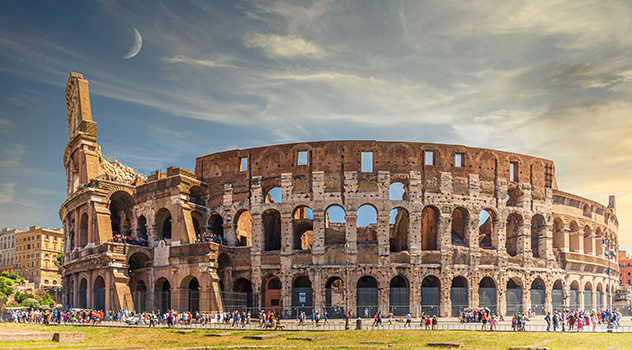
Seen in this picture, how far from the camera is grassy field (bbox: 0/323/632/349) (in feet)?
82.2

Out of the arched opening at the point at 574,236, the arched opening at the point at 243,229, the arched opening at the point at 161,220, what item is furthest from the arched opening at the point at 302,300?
the arched opening at the point at 574,236

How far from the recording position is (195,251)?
48.3 metres

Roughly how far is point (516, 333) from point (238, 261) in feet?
77.9

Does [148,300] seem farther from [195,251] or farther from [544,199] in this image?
[544,199]

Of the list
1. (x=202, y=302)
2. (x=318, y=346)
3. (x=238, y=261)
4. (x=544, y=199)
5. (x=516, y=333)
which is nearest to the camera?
(x=318, y=346)

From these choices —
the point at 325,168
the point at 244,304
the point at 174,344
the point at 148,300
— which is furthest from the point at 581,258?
the point at 174,344

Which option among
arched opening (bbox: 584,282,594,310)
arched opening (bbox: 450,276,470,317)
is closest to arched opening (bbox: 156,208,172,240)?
arched opening (bbox: 450,276,470,317)

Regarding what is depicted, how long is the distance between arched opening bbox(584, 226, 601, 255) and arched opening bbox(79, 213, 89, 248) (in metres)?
45.7

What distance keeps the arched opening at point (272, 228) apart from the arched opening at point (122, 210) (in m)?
13.3

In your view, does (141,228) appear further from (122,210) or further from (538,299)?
(538,299)

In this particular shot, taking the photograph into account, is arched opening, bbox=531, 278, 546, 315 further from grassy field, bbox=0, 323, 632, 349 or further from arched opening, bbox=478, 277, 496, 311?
grassy field, bbox=0, 323, 632, 349

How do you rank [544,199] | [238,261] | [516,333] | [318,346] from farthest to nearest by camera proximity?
[544,199] < [238,261] < [516,333] < [318,346]

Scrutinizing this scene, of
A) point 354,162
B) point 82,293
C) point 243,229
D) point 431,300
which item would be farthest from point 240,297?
point 82,293

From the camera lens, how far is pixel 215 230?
53.5 metres
